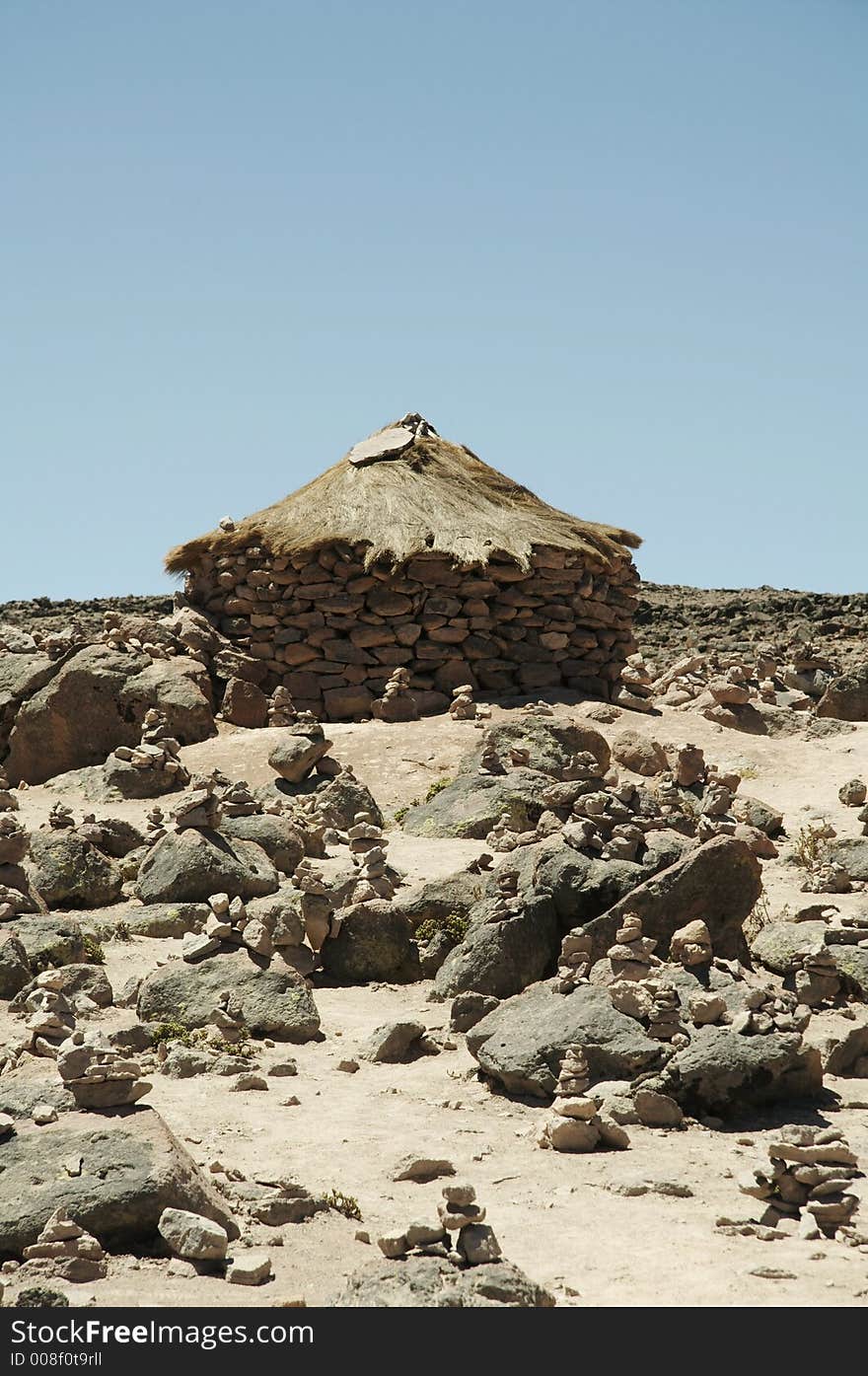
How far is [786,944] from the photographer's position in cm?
835

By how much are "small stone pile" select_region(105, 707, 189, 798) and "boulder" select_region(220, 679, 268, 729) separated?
1752mm

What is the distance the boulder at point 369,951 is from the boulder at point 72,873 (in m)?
2.03

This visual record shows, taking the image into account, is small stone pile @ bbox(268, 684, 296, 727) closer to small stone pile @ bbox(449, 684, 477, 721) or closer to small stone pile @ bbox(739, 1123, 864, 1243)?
small stone pile @ bbox(449, 684, 477, 721)

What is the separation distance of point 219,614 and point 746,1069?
37.1ft

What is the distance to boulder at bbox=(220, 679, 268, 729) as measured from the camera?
15.4 metres

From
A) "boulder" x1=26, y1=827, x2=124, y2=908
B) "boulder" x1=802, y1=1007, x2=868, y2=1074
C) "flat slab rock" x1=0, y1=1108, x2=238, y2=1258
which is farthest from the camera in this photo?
"boulder" x1=26, y1=827, x2=124, y2=908

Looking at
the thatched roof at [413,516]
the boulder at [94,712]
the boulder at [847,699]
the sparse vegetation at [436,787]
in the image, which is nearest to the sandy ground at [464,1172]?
the sparse vegetation at [436,787]

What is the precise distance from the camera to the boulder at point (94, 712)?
14164 millimetres

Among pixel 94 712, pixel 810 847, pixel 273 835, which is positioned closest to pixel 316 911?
pixel 273 835

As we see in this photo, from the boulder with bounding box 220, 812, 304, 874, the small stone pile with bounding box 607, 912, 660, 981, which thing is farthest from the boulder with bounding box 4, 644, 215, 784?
the small stone pile with bounding box 607, 912, 660, 981

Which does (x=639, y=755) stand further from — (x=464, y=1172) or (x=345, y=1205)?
(x=345, y=1205)

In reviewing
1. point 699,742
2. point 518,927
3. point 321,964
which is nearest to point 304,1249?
point 518,927
